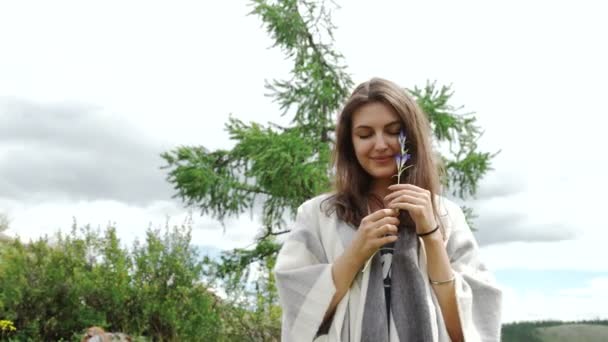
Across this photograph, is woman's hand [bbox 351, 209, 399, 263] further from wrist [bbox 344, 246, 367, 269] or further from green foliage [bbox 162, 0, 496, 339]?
green foliage [bbox 162, 0, 496, 339]

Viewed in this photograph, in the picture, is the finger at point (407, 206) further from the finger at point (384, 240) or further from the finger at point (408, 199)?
the finger at point (384, 240)

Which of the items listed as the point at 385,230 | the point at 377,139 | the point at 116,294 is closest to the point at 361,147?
the point at 377,139

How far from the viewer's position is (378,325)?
9.59 feet

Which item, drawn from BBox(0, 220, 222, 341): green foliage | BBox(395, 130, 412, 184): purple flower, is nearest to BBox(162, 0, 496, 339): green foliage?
BBox(0, 220, 222, 341): green foliage

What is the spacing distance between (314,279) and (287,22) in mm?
9314

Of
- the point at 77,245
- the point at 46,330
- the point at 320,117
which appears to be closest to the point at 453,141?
the point at 320,117

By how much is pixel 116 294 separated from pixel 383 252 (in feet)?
16.7

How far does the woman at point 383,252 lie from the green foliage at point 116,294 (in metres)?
4.60

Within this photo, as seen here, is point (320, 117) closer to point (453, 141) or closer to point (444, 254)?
point (453, 141)

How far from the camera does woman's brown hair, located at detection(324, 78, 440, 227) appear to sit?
3191 millimetres

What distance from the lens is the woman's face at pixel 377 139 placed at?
10.3 feet

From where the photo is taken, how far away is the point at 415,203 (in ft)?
9.58

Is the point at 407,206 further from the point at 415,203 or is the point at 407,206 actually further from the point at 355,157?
the point at 355,157

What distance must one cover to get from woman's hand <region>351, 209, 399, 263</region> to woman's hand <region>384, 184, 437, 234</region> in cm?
5
